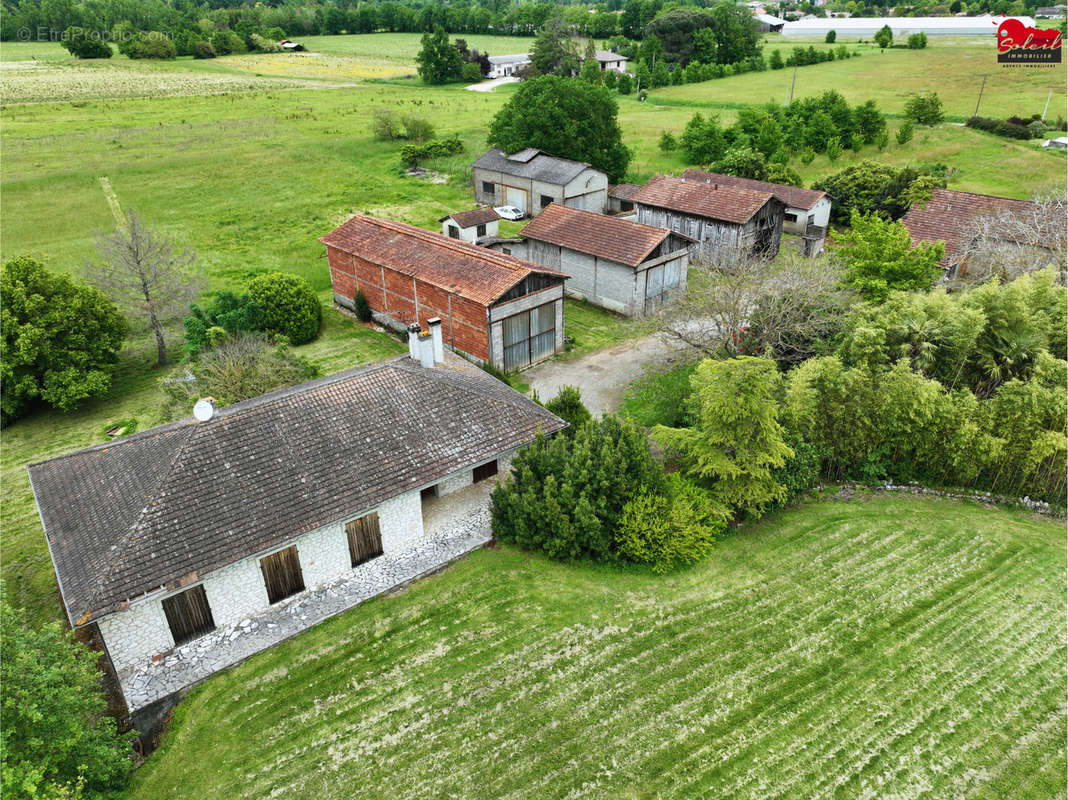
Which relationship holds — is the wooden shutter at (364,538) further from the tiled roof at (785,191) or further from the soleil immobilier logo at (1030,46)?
the soleil immobilier logo at (1030,46)

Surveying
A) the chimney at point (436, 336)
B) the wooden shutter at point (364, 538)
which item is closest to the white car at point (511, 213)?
the chimney at point (436, 336)

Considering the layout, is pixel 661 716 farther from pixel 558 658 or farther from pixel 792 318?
pixel 792 318

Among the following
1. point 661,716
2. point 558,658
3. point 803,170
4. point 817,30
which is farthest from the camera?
point 817,30

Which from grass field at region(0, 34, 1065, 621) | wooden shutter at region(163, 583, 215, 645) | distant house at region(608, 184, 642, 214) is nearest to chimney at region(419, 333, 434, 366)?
wooden shutter at region(163, 583, 215, 645)

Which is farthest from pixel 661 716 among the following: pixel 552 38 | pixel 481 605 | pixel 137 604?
pixel 552 38

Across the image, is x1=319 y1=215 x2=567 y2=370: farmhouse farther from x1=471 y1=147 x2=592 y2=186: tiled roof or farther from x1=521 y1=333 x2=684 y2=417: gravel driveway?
x1=471 y1=147 x2=592 y2=186: tiled roof

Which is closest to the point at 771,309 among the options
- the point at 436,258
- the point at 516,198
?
the point at 436,258
